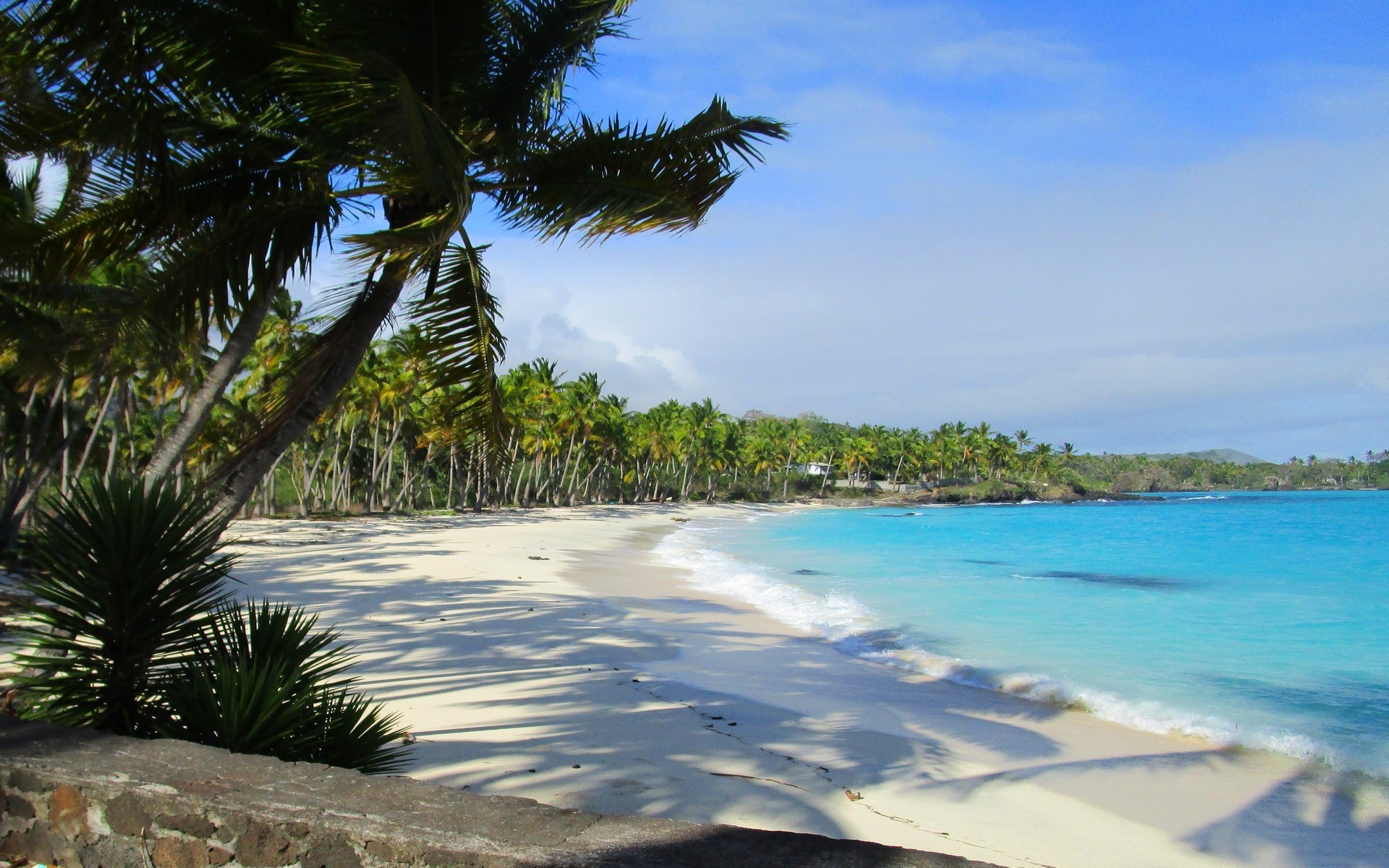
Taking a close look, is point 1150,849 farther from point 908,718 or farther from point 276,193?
point 276,193

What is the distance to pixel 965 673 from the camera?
936 cm

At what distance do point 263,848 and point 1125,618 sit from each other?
1604 centimetres

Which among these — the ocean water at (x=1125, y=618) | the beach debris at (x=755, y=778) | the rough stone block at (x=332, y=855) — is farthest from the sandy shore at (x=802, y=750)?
the rough stone block at (x=332, y=855)

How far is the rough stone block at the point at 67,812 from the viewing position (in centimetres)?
266

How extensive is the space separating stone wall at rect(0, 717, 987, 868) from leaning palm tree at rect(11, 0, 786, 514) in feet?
5.41

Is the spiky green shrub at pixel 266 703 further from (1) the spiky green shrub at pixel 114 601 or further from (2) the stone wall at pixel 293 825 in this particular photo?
(2) the stone wall at pixel 293 825

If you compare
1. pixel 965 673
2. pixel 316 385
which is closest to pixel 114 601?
pixel 316 385

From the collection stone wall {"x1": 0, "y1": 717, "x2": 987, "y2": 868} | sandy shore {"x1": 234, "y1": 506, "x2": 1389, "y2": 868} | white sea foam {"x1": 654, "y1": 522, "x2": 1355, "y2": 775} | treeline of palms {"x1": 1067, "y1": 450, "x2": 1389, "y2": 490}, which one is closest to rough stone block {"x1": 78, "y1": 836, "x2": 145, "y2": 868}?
stone wall {"x1": 0, "y1": 717, "x2": 987, "y2": 868}

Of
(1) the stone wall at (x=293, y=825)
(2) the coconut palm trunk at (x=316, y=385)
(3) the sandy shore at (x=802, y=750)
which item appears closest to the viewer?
(1) the stone wall at (x=293, y=825)

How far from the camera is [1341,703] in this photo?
9.41 meters

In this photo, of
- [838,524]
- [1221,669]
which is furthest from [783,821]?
[838,524]

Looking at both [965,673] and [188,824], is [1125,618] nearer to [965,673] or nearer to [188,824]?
[965,673]

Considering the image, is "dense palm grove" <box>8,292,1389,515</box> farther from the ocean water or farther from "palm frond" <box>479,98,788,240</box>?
the ocean water

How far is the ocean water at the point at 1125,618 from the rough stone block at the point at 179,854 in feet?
26.1
